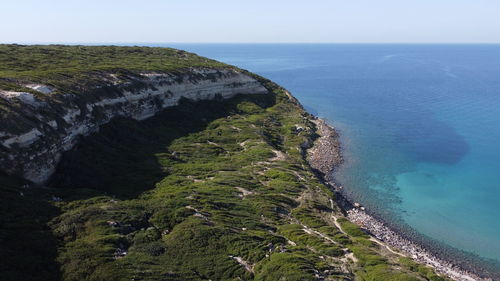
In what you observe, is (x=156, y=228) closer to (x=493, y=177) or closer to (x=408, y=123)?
(x=493, y=177)

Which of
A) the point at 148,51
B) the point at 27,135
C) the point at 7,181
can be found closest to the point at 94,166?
the point at 27,135

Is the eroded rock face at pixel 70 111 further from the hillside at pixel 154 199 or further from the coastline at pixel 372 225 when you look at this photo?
the coastline at pixel 372 225

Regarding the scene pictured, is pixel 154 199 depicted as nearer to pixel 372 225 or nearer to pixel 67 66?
pixel 372 225

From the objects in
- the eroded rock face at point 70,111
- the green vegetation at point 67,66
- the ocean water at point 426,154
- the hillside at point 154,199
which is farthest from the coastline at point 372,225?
the green vegetation at point 67,66

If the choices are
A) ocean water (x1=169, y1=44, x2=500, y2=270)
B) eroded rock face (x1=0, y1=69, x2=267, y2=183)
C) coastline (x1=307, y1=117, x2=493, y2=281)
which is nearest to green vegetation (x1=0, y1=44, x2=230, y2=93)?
eroded rock face (x1=0, y1=69, x2=267, y2=183)

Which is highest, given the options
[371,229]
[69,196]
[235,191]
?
[69,196]
